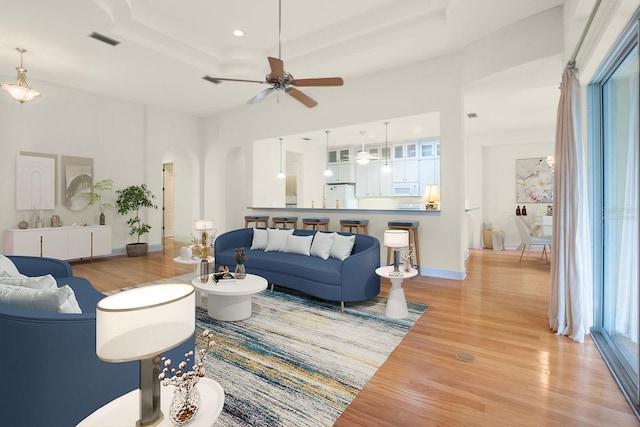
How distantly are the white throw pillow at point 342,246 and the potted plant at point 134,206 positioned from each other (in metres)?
4.86

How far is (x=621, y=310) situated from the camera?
100 inches

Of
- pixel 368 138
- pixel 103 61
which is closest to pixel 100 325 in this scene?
pixel 103 61

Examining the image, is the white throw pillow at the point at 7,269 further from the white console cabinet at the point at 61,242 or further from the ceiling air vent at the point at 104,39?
the white console cabinet at the point at 61,242

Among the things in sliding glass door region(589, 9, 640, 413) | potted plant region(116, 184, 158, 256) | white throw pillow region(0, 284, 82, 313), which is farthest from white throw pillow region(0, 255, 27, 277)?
potted plant region(116, 184, 158, 256)

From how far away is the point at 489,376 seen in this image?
7.43 feet

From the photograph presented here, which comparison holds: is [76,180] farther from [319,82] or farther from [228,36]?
[319,82]

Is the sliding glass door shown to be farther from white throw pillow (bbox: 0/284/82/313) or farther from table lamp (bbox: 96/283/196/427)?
white throw pillow (bbox: 0/284/82/313)

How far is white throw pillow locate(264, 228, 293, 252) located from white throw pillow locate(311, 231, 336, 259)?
53cm

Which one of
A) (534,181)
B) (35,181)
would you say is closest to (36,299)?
(35,181)

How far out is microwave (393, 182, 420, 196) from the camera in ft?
27.7

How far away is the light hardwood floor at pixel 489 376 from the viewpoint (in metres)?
1.86

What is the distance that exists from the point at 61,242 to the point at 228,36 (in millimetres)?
4698

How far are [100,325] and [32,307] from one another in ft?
3.28

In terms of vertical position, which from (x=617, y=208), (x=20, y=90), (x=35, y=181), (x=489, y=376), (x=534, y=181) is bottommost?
(x=489, y=376)
